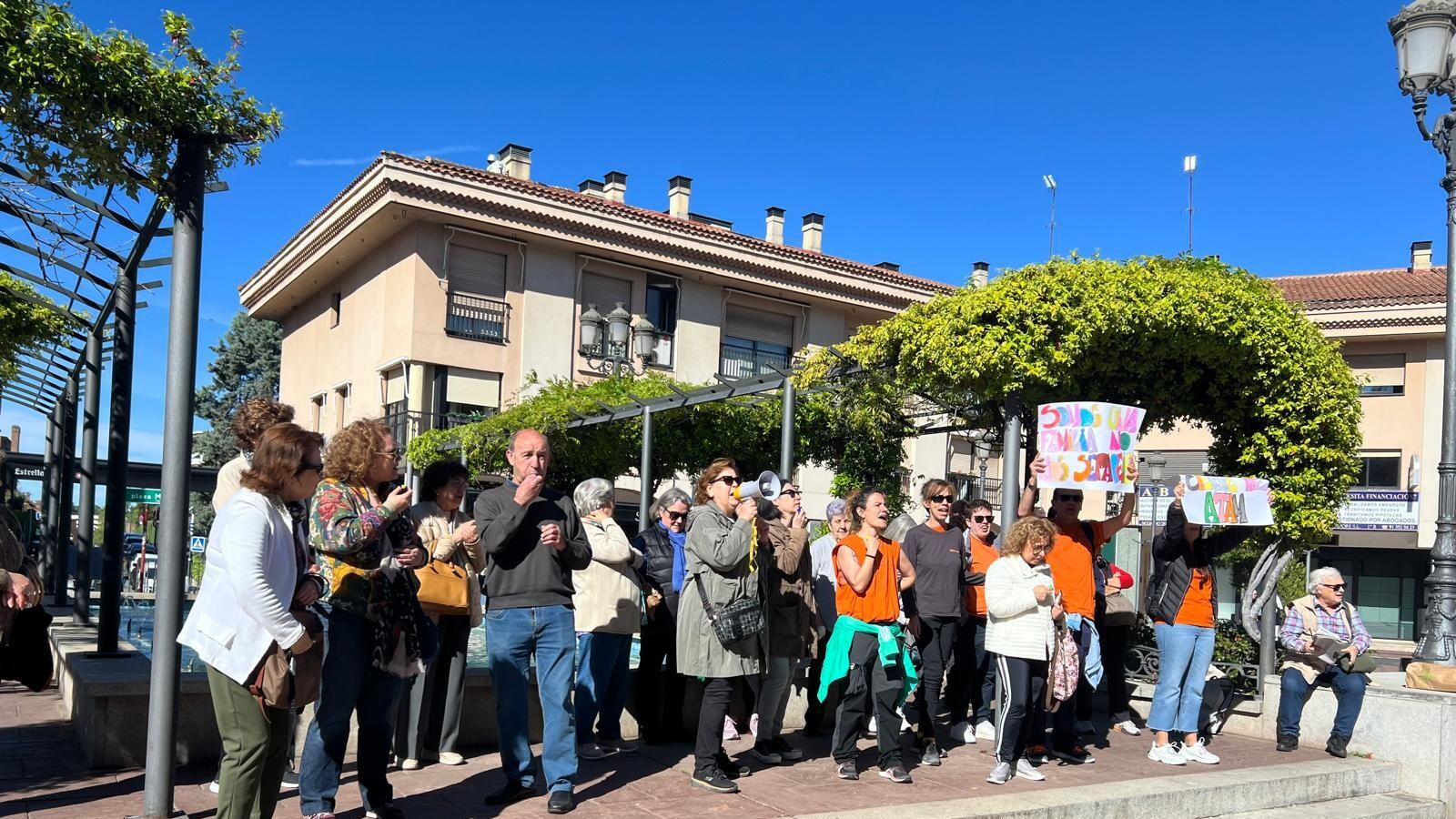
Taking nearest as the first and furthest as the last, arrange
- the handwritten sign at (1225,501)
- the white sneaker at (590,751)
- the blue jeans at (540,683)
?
1. the blue jeans at (540,683)
2. the white sneaker at (590,751)
3. the handwritten sign at (1225,501)

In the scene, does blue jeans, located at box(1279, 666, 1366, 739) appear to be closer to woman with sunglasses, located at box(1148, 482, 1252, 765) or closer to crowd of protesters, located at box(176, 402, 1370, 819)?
crowd of protesters, located at box(176, 402, 1370, 819)

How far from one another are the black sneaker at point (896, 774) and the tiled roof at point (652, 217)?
18.8 meters

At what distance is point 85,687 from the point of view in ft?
19.7

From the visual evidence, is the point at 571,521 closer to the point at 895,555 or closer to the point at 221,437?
the point at 895,555

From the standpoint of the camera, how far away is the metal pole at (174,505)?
504 cm

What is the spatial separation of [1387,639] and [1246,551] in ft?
42.5

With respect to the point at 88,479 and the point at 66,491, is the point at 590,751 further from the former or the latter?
the point at 66,491

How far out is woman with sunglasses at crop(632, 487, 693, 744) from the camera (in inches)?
289

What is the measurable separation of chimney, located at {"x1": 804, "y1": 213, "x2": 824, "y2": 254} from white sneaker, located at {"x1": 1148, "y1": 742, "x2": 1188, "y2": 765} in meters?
29.6

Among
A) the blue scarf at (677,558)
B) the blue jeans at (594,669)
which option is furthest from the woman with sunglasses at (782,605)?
the blue jeans at (594,669)

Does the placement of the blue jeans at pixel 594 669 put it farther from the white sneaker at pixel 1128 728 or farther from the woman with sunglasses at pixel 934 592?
the white sneaker at pixel 1128 728

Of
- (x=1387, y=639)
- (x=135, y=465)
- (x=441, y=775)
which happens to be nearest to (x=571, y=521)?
(x=441, y=775)

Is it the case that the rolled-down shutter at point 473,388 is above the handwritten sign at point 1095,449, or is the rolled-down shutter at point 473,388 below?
above

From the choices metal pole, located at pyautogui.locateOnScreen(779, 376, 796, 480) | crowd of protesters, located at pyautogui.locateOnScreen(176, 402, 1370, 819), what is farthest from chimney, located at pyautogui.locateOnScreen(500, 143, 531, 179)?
crowd of protesters, located at pyautogui.locateOnScreen(176, 402, 1370, 819)
